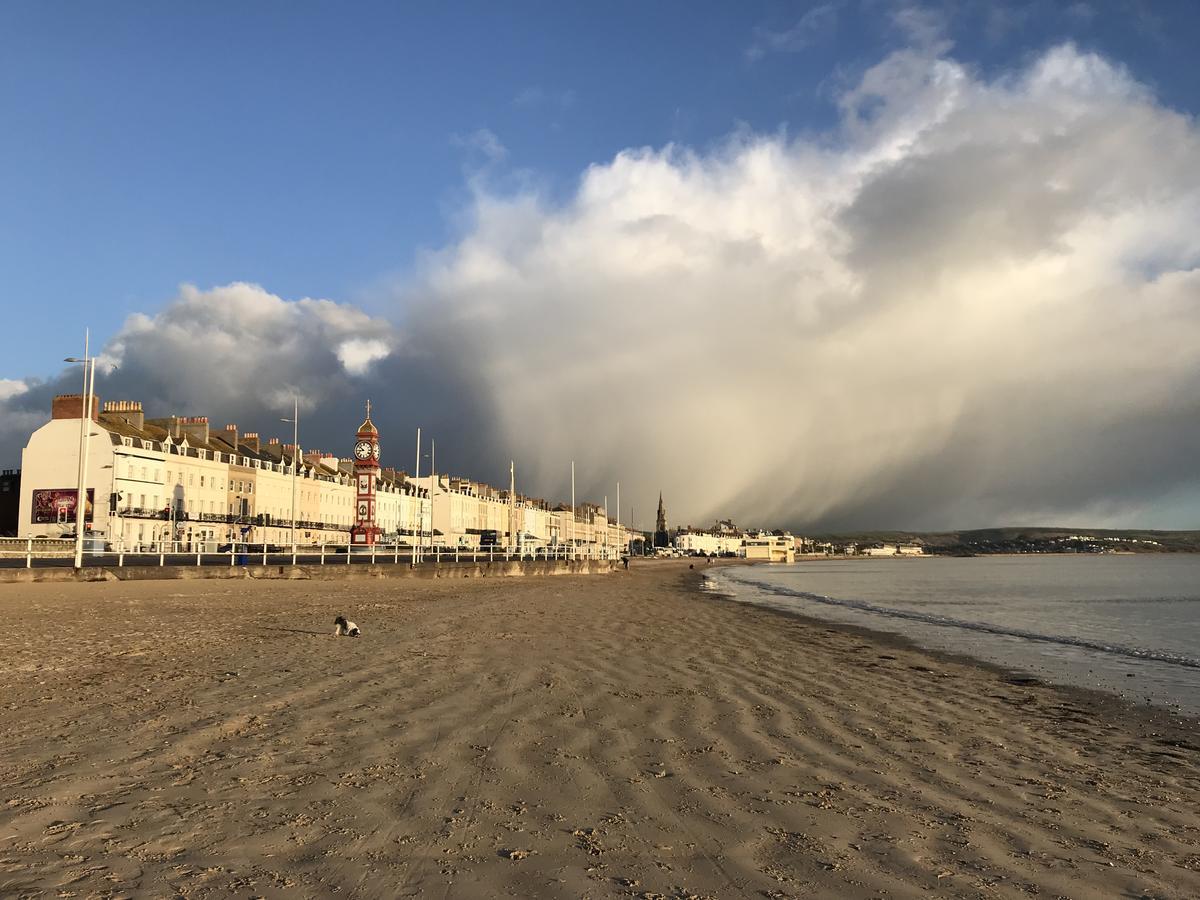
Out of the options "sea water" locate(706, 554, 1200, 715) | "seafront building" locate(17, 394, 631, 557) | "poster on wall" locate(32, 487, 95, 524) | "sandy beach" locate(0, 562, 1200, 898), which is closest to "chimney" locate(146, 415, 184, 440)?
"seafront building" locate(17, 394, 631, 557)

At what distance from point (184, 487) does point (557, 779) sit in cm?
8589

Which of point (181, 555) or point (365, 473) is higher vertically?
point (365, 473)

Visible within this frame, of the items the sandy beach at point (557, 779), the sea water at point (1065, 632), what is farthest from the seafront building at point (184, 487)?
the sandy beach at point (557, 779)

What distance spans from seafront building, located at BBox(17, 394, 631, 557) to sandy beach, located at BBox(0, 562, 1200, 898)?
52.9 m

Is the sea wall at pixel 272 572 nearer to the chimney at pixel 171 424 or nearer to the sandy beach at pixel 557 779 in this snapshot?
the sandy beach at pixel 557 779

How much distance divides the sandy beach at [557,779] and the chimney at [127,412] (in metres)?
75.5

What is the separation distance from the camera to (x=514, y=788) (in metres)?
6.45

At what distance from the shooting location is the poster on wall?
237 feet

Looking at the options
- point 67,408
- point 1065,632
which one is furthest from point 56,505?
point 1065,632

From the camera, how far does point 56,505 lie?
237 feet

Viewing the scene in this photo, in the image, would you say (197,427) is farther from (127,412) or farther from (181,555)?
(181,555)

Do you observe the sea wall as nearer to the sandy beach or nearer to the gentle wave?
the sandy beach

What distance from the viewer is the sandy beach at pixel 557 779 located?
16.0 feet

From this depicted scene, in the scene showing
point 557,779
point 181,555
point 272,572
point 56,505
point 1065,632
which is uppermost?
point 56,505
